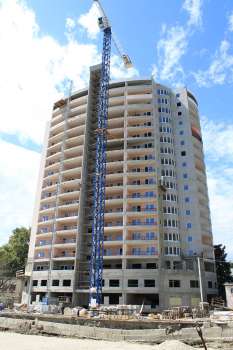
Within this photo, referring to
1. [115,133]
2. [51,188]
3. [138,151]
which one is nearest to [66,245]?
[51,188]

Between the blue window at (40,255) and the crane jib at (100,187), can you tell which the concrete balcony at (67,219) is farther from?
the blue window at (40,255)

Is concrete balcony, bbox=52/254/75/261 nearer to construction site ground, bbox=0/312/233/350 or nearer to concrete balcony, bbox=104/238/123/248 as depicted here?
concrete balcony, bbox=104/238/123/248

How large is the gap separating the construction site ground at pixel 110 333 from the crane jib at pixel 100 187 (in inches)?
538

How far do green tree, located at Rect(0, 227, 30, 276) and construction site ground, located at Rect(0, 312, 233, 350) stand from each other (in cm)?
4816

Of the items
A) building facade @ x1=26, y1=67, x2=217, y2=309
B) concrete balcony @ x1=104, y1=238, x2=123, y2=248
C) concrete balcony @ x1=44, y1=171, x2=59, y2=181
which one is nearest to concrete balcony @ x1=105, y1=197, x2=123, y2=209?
building facade @ x1=26, y1=67, x2=217, y2=309

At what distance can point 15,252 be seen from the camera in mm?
104062

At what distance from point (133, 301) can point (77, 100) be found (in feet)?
194

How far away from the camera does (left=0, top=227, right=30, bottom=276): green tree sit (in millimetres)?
102438

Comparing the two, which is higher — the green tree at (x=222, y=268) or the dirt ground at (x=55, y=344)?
the green tree at (x=222, y=268)

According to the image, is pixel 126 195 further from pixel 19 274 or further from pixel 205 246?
pixel 19 274

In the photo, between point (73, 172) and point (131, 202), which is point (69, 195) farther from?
point (131, 202)

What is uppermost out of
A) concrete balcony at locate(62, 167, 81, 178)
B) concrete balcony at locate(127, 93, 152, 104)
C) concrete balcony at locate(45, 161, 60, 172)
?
Result: concrete balcony at locate(127, 93, 152, 104)

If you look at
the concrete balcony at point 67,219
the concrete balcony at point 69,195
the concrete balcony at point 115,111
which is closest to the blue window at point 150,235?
the concrete balcony at point 67,219

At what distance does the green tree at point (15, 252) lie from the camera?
336ft
